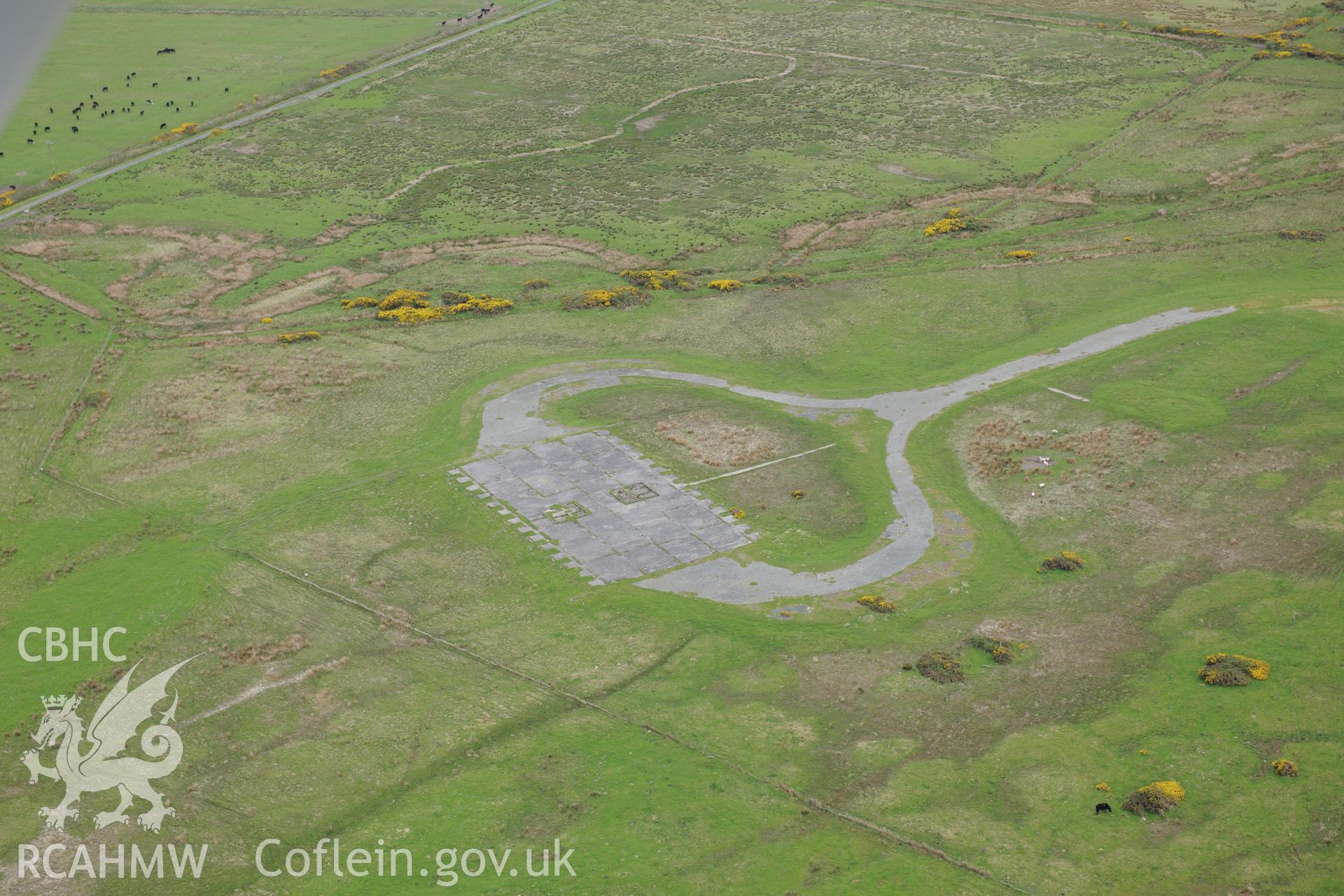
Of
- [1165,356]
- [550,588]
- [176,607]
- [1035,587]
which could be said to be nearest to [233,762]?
[176,607]

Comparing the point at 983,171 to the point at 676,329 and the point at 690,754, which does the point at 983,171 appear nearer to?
the point at 676,329

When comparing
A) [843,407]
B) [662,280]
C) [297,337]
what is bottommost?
[843,407]

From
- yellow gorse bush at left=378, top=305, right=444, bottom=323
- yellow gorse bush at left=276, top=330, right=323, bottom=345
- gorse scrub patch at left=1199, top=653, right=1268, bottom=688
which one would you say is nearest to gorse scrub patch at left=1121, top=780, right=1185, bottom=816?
→ gorse scrub patch at left=1199, top=653, right=1268, bottom=688

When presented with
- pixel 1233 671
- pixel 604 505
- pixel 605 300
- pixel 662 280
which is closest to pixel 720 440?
pixel 604 505

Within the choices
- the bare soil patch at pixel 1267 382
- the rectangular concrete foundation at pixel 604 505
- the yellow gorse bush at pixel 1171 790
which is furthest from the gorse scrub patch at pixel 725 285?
the yellow gorse bush at pixel 1171 790

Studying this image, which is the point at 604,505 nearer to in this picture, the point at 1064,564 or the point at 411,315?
the point at 1064,564

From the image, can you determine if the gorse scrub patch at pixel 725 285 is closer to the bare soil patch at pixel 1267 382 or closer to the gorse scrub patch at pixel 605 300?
the gorse scrub patch at pixel 605 300

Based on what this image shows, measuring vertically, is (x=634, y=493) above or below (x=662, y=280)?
below
